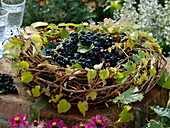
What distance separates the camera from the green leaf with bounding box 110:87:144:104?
1684 mm

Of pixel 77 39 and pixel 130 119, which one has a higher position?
pixel 77 39

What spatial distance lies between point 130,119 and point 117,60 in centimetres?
28

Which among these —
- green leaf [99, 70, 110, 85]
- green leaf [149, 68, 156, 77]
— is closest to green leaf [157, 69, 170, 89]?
green leaf [149, 68, 156, 77]

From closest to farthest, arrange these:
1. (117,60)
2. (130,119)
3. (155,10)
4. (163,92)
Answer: (130,119), (117,60), (163,92), (155,10)

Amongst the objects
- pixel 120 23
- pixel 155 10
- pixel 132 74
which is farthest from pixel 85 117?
pixel 155 10

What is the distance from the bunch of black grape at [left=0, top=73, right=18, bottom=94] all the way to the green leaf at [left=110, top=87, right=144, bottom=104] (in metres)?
0.49

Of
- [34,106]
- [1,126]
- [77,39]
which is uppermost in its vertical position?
[77,39]

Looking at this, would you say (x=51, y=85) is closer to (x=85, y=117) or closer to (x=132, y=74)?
(x=85, y=117)

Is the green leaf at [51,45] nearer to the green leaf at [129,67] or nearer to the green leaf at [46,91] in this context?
the green leaf at [46,91]

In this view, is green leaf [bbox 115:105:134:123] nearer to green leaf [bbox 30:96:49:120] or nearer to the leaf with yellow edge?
green leaf [bbox 30:96:49:120]

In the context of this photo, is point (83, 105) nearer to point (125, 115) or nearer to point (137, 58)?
point (125, 115)

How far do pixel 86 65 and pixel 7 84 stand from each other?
412 mm

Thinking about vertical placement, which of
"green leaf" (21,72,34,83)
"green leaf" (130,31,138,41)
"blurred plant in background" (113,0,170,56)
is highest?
"green leaf" (130,31,138,41)

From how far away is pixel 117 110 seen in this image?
69.2 inches
